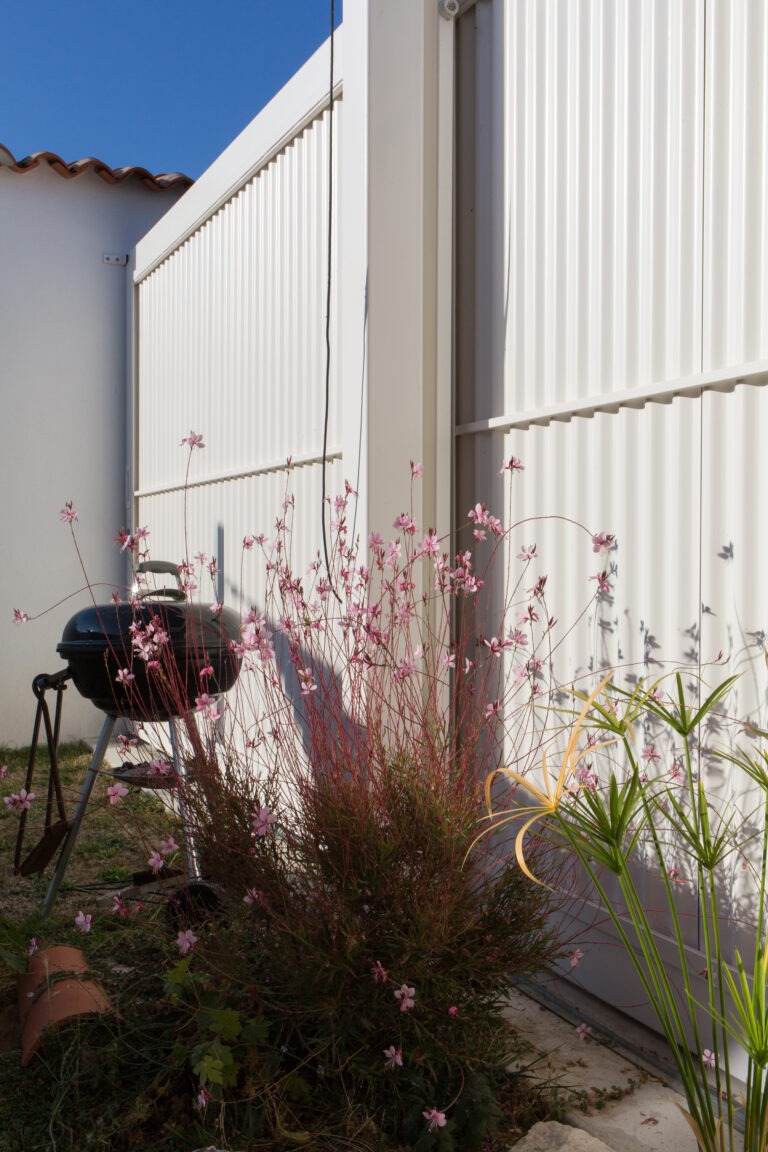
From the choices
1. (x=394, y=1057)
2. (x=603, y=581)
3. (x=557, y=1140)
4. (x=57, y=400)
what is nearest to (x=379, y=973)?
(x=394, y=1057)

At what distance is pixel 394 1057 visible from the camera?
2.54 meters

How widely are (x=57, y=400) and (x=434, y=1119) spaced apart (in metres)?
6.84

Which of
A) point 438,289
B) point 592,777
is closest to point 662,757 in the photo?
point 592,777

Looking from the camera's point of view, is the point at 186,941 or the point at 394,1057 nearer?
the point at 394,1057

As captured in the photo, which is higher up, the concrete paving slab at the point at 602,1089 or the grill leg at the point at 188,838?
the grill leg at the point at 188,838

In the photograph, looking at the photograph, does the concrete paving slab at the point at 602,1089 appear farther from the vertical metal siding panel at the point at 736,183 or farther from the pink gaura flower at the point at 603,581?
the vertical metal siding panel at the point at 736,183

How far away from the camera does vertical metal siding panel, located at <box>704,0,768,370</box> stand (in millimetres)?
2832

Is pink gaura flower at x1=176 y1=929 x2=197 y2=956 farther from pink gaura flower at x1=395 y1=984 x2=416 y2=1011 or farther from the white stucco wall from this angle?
the white stucco wall

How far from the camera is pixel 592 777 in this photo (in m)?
2.88

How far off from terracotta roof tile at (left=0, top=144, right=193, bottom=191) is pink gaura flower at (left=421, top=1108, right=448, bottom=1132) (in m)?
7.39

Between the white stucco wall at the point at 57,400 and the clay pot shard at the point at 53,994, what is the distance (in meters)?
4.95

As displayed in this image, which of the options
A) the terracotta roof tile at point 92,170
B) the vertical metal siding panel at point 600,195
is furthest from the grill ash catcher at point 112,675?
the terracotta roof tile at point 92,170

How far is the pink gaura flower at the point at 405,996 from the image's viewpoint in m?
2.46

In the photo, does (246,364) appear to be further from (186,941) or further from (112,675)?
(186,941)
